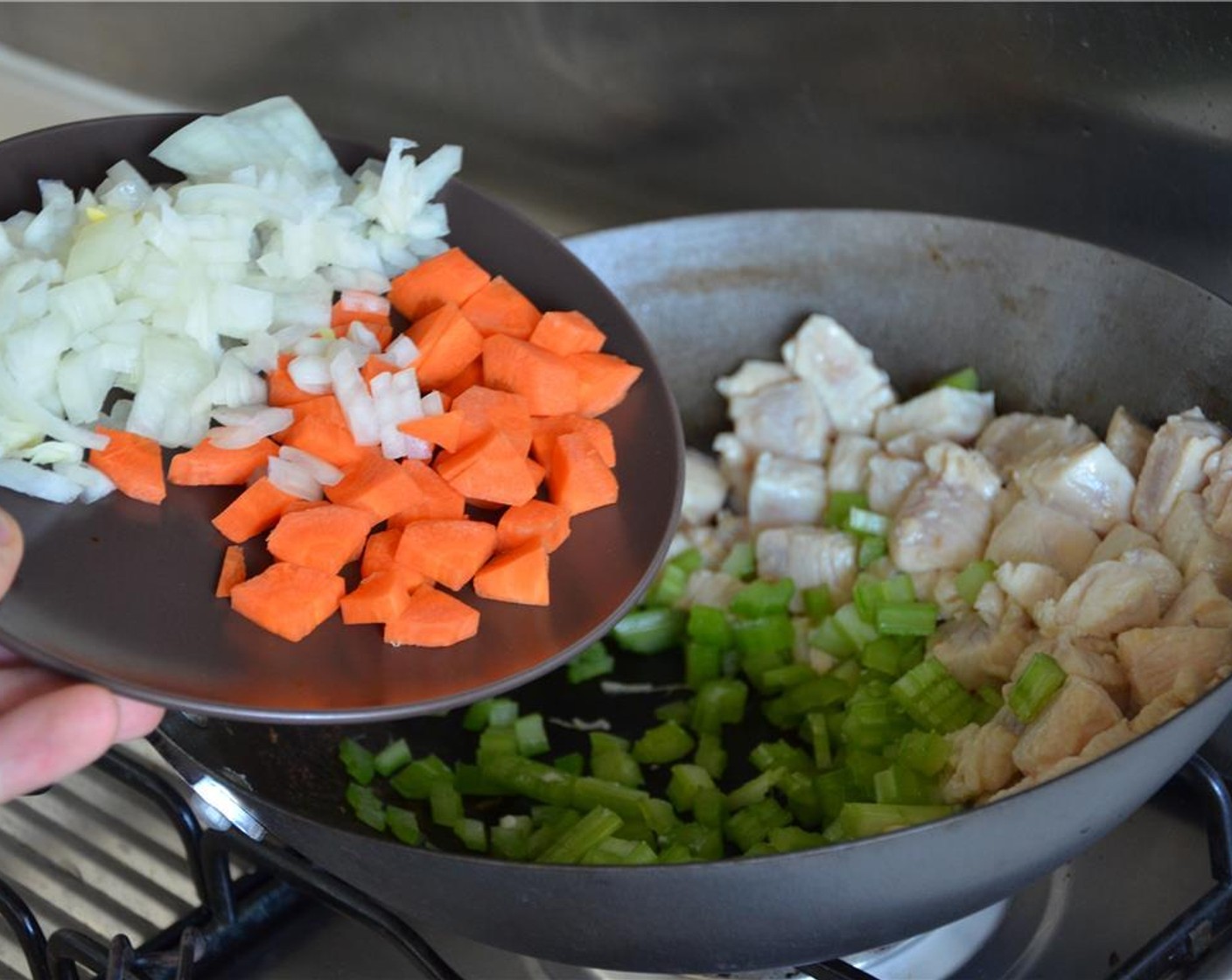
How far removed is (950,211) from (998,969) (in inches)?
36.2

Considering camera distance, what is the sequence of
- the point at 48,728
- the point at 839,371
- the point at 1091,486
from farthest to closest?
the point at 839,371
the point at 1091,486
the point at 48,728

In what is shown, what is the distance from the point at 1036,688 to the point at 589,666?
1.74 ft

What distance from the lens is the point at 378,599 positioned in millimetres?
1136

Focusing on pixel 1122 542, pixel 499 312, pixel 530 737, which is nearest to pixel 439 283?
pixel 499 312

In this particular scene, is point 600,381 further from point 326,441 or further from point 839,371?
point 839,371

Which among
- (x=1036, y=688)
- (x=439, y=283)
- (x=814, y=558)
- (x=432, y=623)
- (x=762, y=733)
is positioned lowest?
(x=762, y=733)

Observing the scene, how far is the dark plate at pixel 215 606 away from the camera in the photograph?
40.8 inches

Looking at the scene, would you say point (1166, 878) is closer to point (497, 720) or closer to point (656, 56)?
point (497, 720)

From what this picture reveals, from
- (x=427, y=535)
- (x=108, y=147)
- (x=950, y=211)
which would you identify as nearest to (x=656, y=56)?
(x=950, y=211)

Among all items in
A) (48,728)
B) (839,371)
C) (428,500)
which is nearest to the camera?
(48,728)

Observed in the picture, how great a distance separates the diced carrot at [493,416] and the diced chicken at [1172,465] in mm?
630

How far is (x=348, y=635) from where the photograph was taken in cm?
115

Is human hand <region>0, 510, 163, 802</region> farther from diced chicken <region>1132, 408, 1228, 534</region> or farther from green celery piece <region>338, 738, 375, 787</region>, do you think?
diced chicken <region>1132, 408, 1228, 534</region>

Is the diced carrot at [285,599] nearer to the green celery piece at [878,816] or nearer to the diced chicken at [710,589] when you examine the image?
the green celery piece at [878,816]
